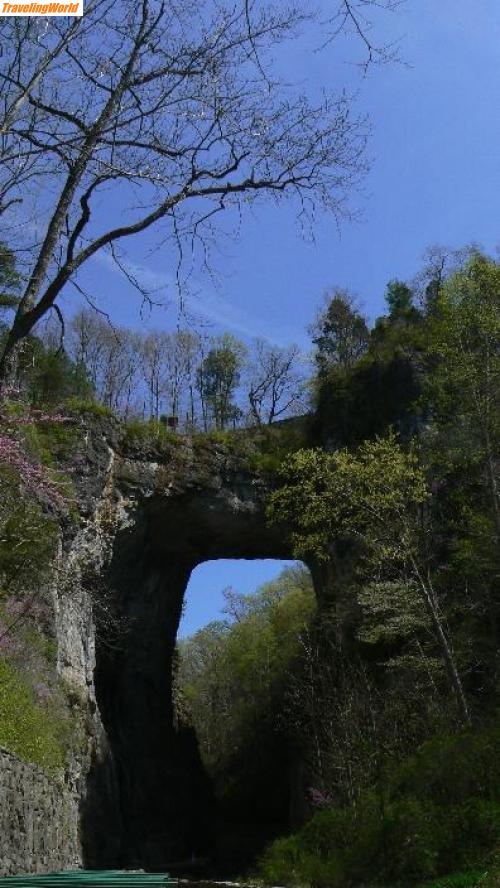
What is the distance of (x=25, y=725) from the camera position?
1339 cm

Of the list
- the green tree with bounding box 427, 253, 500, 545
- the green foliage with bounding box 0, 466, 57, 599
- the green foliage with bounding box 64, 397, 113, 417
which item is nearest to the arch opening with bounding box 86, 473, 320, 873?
the green foliage with bounding box 64, 397, 113, 417

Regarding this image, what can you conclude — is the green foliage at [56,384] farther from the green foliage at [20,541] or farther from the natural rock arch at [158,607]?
the green foliage at [20,541]

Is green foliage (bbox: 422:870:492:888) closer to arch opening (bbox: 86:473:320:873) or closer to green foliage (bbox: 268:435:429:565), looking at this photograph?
green foliage (bbox: 268:435:429:565)

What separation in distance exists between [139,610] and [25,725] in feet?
35.7

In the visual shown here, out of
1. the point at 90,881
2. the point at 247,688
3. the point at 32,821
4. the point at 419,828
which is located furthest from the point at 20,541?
the point at 247,688

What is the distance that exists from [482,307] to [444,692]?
7597 mm

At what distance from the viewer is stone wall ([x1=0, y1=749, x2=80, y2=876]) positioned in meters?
11.0

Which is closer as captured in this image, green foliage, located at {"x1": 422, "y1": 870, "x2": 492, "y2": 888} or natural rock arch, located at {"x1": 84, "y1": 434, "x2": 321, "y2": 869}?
green foliage, located at {"x1": 422, "y1": 870, "x2": 492, "y2": 888}

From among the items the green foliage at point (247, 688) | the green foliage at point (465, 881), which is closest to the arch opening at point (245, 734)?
the green foliage at point (247, 688)

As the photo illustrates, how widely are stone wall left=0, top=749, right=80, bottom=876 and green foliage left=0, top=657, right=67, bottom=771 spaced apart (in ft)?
0.88

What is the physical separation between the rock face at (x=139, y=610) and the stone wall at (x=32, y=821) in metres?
2.31

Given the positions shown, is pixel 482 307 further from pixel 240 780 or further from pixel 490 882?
pixel 240 780

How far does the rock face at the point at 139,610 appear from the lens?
19.2m

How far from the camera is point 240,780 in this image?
29.0 m
